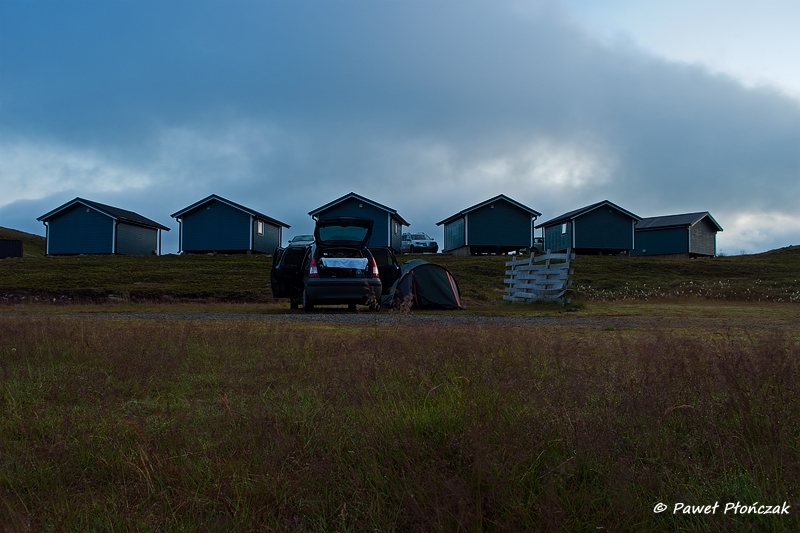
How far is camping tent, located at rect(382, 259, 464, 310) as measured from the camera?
57.7 feet

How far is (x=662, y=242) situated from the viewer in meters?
49.8

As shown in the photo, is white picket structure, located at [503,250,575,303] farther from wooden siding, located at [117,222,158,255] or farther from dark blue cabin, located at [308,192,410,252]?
wooden siding, located at [117,222,158,255]

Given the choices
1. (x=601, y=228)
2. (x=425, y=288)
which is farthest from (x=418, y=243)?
(x=425, y=288)

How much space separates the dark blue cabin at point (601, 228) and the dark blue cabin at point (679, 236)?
17.9ft

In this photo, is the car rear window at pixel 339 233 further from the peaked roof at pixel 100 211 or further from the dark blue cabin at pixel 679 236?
the dark blue cabin at pixel 679 236

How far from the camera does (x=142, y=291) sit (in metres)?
25.1

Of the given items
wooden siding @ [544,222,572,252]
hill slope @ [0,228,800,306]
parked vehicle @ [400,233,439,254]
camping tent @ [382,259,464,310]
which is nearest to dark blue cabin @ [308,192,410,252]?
parked vehicle @ [400,233,439,254]

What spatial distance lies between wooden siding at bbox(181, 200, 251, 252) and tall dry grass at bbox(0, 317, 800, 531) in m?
40.1

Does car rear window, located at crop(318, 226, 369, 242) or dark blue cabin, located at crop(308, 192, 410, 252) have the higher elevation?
dark blue cabin, located at crop(308, 192, 410, 252)

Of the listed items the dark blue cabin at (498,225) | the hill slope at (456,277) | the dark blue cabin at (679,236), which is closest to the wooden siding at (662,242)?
the dark blue cabin at (679,236)

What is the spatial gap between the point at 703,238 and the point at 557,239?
11658 millimetres

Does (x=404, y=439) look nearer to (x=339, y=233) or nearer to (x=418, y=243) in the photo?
(x=339, y=233)

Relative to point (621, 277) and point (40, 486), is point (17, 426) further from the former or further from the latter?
point (621, 277)

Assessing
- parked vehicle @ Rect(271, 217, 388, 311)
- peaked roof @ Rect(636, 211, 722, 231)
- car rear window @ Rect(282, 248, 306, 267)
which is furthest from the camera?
peaked roof @ Rect(636, 211, 722, 231)
